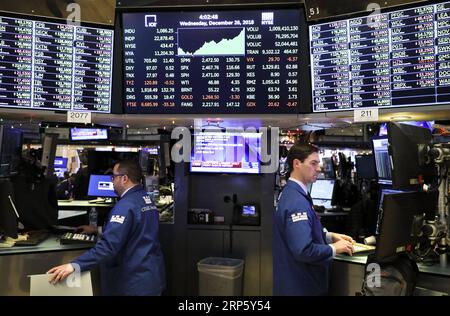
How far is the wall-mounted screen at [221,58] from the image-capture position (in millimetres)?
2918

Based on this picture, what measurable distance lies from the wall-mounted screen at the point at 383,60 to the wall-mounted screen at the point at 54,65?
156 cm

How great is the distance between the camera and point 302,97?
2959 millimetres

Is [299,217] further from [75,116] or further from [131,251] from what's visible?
[75,116]

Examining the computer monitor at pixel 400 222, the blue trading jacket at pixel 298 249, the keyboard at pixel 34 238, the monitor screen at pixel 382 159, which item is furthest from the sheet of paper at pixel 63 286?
the monitor screen at pixel 382 159

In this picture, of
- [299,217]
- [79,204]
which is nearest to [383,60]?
[299,217]

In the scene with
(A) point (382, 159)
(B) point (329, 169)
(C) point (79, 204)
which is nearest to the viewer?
(A) point (382, 159)

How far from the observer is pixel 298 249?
7.49ft

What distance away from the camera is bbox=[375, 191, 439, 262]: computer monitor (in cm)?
193

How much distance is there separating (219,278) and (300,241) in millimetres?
1762

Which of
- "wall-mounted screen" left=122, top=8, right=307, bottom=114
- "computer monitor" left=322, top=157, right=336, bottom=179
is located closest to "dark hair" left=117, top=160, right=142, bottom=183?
"wall-mounted screen" left=122, top=8, right=307, bottom=114

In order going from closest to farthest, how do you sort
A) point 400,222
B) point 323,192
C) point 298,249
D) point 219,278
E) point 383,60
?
Result: point 400,222 → point 298,249 → point 383,60 → point 219,278 → point 323,192
